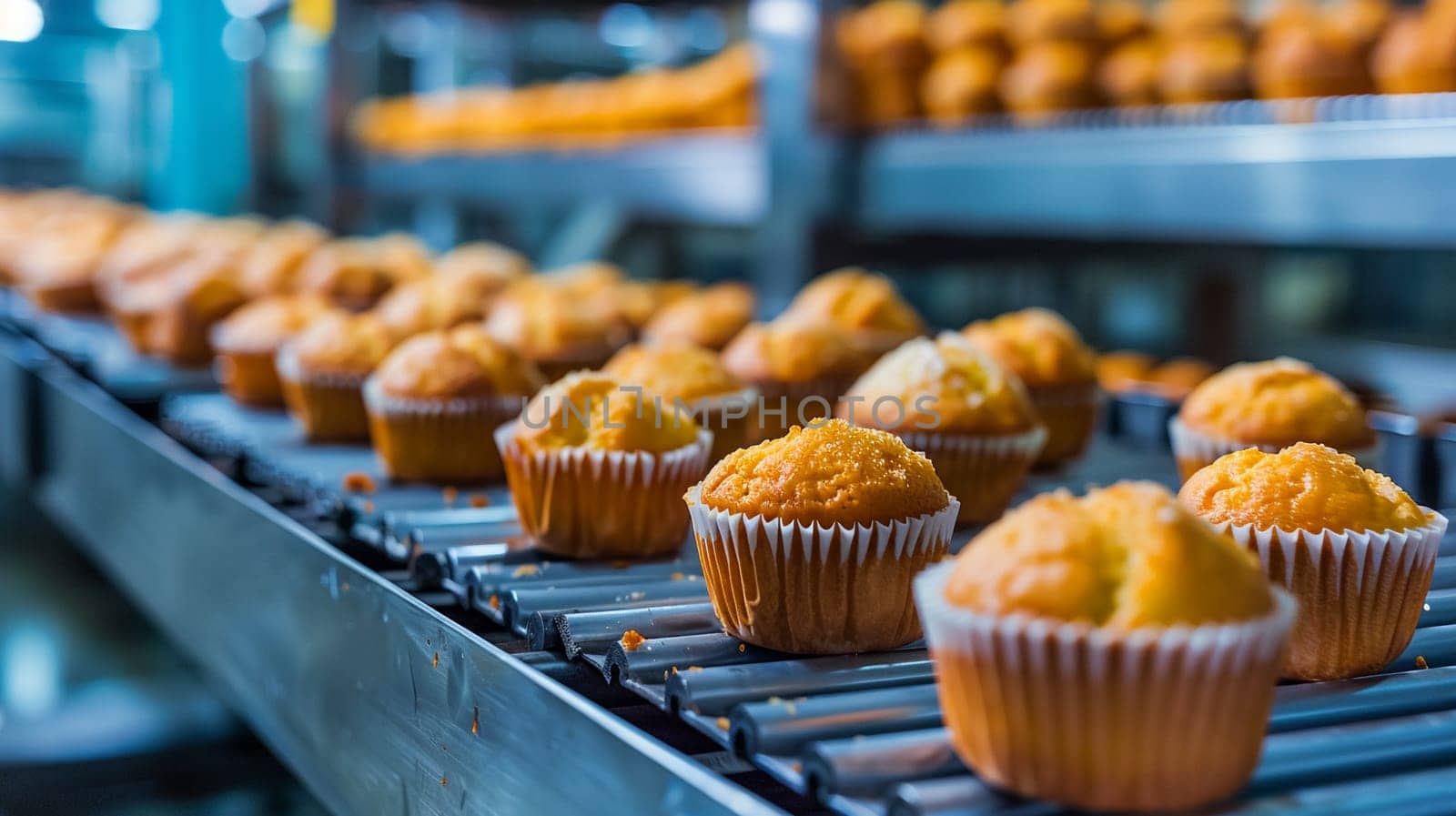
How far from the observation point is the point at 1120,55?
3.43m

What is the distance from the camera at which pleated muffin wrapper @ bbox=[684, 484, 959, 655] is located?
128 cm

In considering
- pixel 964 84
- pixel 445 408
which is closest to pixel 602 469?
pixel 445 408

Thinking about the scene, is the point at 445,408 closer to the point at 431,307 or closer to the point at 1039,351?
the point at 431,307

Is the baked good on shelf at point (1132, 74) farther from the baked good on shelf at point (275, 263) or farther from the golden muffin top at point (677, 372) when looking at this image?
the baked good on shelf at point (275, 263)

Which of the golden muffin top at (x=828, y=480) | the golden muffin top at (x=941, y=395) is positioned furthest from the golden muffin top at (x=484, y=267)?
the golden muffin top at (x=828, y=480)

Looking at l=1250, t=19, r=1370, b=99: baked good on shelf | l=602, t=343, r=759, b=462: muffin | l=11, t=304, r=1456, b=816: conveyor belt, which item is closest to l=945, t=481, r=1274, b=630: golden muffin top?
l=11, t=304, r=1456, b=816: conveyor belt

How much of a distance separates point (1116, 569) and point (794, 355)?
1.34m

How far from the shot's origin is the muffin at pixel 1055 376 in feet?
7.20

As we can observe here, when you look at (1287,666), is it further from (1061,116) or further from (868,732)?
(1061,116)

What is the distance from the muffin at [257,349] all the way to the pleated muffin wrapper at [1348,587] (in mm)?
1973

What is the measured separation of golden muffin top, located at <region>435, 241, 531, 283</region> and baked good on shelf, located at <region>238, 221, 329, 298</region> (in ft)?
1.12

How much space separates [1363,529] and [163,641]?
3.35 metres

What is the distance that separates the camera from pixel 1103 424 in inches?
100.0

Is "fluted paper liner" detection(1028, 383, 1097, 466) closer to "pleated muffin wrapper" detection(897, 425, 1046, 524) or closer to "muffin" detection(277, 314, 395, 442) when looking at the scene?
"pleated muffin wrapper" detection(897, 425, 1046, 524)
